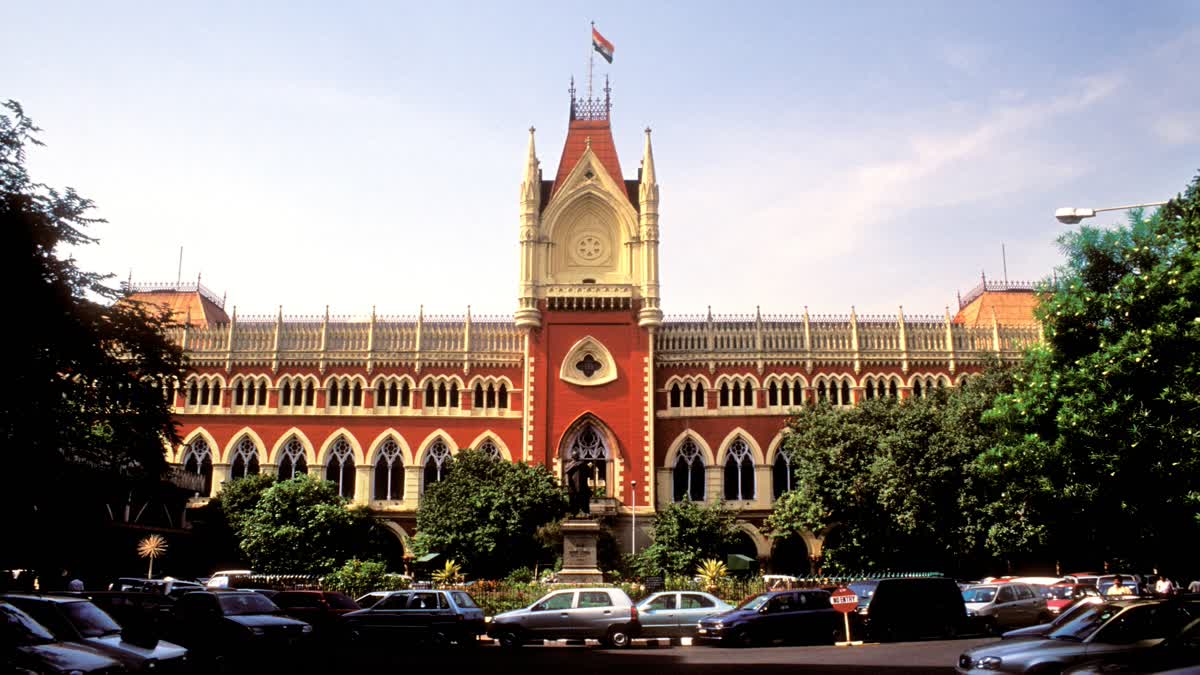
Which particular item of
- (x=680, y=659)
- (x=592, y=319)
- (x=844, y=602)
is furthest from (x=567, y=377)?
(x=680, y=659)

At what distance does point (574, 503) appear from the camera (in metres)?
44.1

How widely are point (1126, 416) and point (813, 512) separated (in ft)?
71.0

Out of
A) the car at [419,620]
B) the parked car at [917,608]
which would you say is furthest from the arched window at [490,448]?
the parked car at [917,608]

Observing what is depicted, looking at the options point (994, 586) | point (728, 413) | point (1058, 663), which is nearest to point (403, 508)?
point (728, 413)

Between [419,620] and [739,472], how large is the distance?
27.1 metres

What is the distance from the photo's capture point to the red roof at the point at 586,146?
165 ft

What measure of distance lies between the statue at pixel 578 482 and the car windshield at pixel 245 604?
22640 millimetres

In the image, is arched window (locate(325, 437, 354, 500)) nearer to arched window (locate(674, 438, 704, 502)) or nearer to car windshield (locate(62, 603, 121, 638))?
arched window (locate(674, 438, 704, 502))

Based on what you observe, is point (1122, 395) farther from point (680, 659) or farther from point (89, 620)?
point (89, 620)

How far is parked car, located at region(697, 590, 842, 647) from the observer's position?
2294 centimetres

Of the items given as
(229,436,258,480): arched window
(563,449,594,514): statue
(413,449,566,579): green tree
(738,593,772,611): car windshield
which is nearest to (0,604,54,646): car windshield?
(738,593,772,611): car windshield

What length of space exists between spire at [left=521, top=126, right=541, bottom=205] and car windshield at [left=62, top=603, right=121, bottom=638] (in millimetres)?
35629

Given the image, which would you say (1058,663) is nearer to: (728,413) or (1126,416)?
(1126,416)

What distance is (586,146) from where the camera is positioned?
1996 inches
